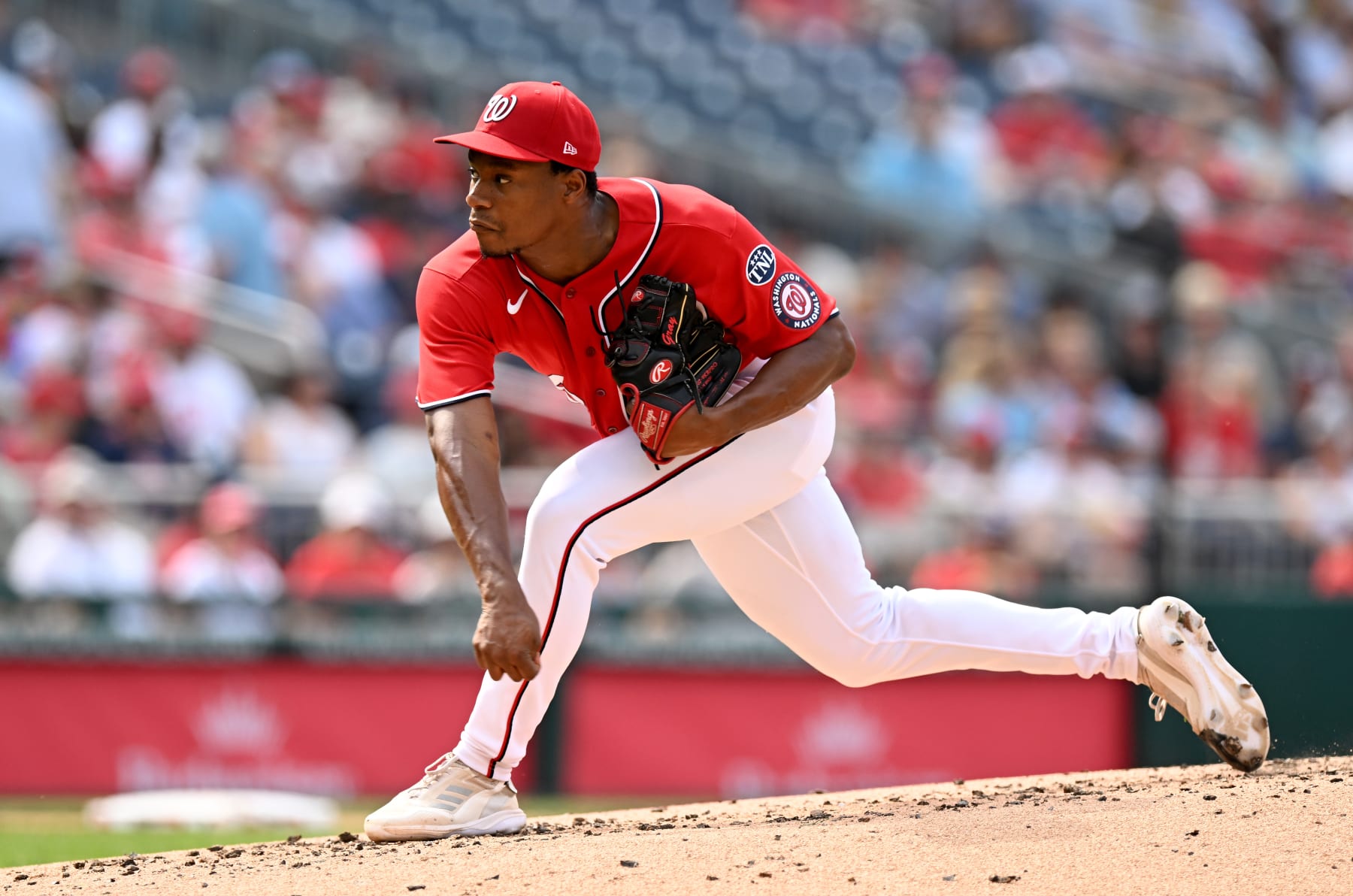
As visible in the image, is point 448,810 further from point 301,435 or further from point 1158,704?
point 301,435

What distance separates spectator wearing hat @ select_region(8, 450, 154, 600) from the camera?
9000mm

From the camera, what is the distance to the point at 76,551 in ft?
29.7

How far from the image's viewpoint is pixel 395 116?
12578 mm

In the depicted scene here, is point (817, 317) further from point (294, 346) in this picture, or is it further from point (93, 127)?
point (93, 127)

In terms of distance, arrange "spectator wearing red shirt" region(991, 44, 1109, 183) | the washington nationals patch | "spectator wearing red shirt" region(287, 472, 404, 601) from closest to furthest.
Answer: the washington nationals patch < "spectator wearing red shirt" region(287, 472, 404, 601) < "spectator wearing red shirt" region(991, 44, 1109, 183)

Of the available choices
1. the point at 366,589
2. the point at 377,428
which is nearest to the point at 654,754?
the point at 366,589

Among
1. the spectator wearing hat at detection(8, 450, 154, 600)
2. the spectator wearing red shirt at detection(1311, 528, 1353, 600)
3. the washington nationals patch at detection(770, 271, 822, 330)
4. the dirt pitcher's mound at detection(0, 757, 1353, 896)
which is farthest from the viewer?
the spectator wearing red shirt at detection(1311, 528, 1353, 600)

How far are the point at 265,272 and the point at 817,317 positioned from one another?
7137 millimetres

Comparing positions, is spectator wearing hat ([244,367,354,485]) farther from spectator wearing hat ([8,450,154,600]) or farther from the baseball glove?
the baseball glove

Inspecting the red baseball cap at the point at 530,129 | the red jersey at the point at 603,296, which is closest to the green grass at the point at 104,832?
the red jersey at the point at 603,296

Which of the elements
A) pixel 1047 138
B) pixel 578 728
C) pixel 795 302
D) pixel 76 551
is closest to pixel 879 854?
pixel 795 302

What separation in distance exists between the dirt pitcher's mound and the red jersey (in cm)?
111

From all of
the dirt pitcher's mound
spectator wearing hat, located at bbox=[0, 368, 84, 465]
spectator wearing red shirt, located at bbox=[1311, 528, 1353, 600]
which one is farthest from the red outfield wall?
the dirt pitcher's mound

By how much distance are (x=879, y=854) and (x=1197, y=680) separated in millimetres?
1171
